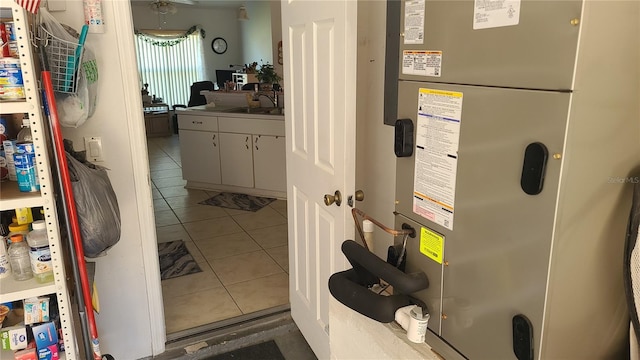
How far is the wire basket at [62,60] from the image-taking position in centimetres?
164

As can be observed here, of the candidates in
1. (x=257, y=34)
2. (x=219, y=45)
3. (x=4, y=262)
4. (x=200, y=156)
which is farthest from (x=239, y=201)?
(x=219, y=45)

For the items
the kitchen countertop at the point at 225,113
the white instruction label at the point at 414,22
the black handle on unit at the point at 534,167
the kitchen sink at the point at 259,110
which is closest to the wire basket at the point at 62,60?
the white instruction label at the point at 414,22

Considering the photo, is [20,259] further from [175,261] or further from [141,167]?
[175,261]

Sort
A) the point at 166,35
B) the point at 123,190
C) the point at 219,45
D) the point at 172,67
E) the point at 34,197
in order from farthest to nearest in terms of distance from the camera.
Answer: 1. the point at 219,45
2. the point at 172,67
3. the point at 166,35
4. the point at 123,190
5. the point at 34,197

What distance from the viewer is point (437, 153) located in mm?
981

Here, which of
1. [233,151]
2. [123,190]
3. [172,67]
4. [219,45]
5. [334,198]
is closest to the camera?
[334,198]

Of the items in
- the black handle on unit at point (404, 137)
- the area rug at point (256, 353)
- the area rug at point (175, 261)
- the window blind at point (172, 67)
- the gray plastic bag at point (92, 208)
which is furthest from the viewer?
the window blind at point (172, 67)

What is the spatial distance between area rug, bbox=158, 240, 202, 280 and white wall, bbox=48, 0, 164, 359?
38.1 inches

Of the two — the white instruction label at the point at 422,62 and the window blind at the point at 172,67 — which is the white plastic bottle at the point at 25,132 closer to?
the white instruction label at the point at 422,62

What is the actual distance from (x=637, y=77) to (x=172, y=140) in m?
8.42

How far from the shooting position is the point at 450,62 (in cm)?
91

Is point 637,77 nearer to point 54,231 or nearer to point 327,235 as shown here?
point 327,235

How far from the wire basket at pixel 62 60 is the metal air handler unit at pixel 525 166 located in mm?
1265

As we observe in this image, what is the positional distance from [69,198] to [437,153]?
4.05 ft
